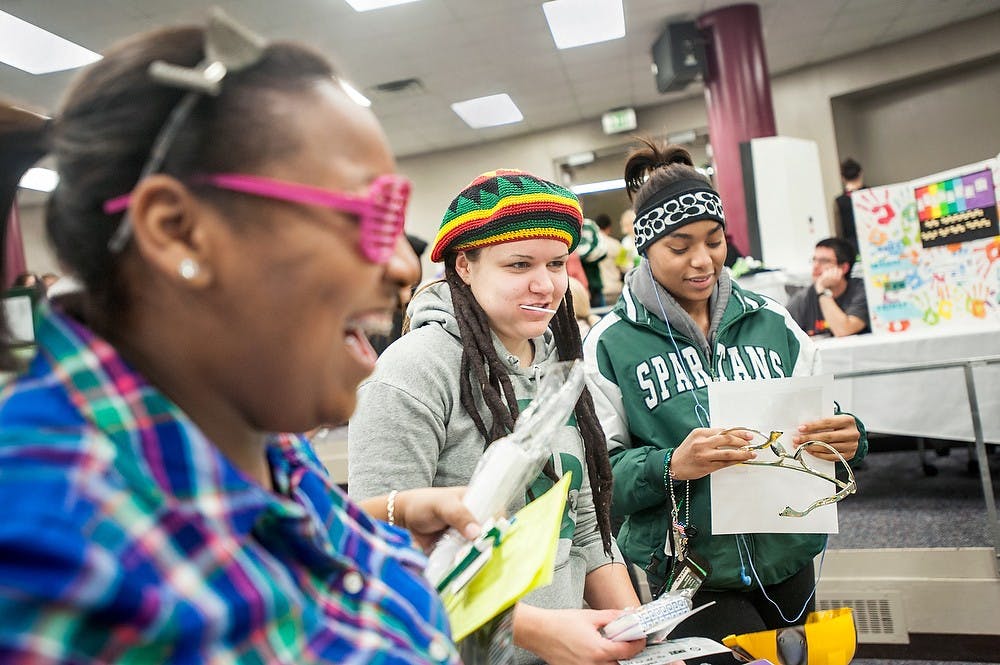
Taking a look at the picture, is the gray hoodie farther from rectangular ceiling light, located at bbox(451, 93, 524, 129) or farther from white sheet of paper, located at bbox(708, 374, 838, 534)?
rectangular ceiling light, located at bbox(451, 93, 524, 129)

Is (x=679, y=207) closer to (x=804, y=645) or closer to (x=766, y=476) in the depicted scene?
(x=766, y=476)

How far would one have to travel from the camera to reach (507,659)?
2.83ft

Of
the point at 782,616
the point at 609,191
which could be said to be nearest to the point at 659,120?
the point at 609,191

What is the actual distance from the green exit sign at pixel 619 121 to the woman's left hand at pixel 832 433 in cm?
1003

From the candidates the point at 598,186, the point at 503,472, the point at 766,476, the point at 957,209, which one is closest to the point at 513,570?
the point at 503,472

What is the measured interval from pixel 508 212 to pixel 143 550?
1.07m

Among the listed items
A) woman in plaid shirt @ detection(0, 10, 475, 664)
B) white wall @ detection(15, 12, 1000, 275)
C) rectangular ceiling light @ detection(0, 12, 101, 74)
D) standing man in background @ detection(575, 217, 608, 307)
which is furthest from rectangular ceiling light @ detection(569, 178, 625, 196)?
woman in plaid shirt @ detection(0, 10, 475, 664)

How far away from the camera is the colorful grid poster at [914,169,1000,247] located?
3596 millimetres

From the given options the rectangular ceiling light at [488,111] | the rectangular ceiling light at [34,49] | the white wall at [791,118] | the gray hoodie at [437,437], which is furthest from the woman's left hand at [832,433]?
the rectangular ceiling light at [488,111]

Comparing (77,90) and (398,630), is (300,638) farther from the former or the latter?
(77,90)

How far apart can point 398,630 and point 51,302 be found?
0.38m

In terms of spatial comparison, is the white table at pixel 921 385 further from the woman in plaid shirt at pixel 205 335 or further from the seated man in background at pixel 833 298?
the woman in plaid shirt at pixel 205 335

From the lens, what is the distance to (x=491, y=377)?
4.64 ft

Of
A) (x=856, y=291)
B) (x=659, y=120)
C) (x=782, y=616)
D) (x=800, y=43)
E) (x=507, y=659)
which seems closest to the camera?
(x=507, y=659)
